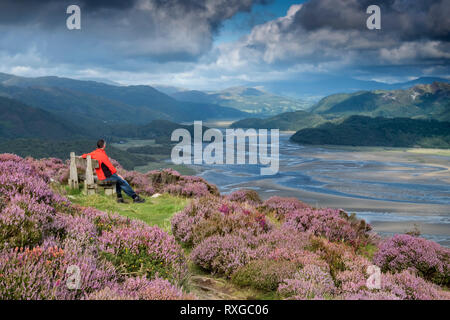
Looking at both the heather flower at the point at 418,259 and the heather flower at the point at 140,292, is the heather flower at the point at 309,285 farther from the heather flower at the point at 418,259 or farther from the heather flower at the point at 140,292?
the heather flower at the point at 418,259

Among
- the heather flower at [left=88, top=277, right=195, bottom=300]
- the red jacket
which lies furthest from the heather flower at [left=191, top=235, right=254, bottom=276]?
the red jacket

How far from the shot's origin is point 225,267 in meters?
6.42

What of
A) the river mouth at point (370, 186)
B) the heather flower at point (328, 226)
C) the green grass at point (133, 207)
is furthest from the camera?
the river mouth at point (370, 186)

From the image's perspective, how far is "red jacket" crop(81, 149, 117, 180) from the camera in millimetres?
12422

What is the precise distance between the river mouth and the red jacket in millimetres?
36661

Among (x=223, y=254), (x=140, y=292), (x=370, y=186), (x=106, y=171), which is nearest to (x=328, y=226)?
(x=223, y=254)

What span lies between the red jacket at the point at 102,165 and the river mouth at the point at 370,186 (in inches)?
1443

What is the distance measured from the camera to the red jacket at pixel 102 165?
12.4 metres

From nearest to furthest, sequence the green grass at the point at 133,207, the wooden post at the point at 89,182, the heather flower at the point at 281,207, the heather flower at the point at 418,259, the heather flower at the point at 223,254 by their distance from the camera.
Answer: the heather flower at the point at 223,254, the heather flower at the point at 418,259, the green grass at the point at 133,207, the heather flower at the point at 281,207, the wooden post at the point at 89,182

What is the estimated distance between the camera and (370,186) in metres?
97.1

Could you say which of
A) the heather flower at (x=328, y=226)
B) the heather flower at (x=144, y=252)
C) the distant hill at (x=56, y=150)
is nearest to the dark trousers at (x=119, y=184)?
the heather flower at (x=328, y=226)

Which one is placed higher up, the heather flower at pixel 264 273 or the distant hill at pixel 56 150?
the heather flower at pixel 264 273

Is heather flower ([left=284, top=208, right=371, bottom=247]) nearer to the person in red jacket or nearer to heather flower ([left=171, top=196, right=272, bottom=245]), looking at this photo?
heather flower ([left=171, top=196, right=272, bottom=245])

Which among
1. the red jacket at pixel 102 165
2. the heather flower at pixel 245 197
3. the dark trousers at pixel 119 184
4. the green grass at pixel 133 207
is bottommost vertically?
the heather flower at pixel 245 197
